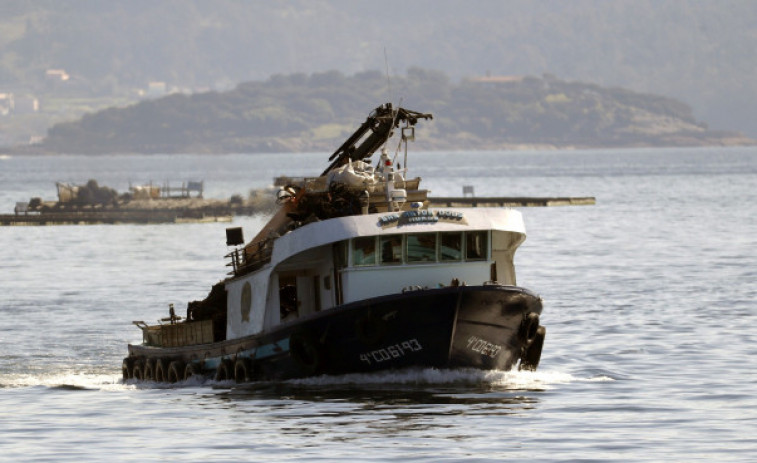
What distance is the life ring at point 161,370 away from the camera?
47.2 metres

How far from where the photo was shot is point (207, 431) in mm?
35844

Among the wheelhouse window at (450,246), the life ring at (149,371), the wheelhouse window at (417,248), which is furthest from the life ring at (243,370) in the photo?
the wheelhouse window at (450,246)

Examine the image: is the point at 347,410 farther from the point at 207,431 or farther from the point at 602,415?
the point at 602,415

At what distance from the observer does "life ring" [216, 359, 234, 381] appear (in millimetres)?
43406

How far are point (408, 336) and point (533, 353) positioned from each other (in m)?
5.03

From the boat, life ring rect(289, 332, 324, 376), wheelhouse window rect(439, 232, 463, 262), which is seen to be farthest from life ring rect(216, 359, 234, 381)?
wheelhouse window rect(439, 232, 463, 262)

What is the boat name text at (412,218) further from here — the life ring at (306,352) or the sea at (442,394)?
the sea at (442,394)

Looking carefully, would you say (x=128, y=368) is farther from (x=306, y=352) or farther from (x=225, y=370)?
(x=306, y=352)

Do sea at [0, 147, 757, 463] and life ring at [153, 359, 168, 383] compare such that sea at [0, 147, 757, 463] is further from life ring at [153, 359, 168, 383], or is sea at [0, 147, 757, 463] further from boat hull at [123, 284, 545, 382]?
boat hull at [123, 284, 545, 382]

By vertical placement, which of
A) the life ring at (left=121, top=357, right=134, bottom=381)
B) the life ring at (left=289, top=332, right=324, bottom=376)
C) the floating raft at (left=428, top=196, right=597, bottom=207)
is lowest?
the life ring at (left=121, top=357, right=134, bottom=381)

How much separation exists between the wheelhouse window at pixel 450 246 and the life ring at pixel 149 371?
462 inches

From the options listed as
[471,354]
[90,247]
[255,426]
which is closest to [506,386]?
[471,354]

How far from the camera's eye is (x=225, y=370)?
4372 cm

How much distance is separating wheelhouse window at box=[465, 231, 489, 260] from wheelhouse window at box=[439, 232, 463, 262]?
0.31 meters
